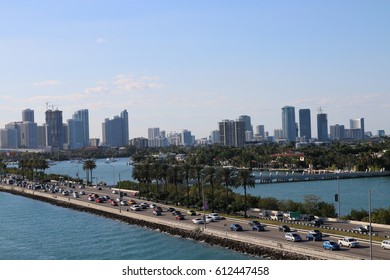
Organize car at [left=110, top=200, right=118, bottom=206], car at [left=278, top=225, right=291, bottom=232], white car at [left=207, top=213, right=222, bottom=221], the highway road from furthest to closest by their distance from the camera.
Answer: car at [left=110, top=200, right=118, bottom=206] → white car at [left=207, top=213, right=222, bottom=221] → car at [left=278, top=225, right=291, bottom=232] → the highway road

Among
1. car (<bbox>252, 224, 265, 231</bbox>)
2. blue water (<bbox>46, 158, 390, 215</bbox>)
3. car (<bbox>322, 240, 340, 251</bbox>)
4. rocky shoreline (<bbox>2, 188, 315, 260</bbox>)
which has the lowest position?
blue water (<bbox>46, 158, 390, 215</bbox>)

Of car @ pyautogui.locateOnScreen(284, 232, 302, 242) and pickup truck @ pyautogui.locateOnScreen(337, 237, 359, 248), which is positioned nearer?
pickup truck @ pyautogui.locateOnScreen(337, 237, 359, 248)

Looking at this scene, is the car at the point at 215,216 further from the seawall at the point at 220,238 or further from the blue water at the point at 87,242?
the blue water at the point at 87,242

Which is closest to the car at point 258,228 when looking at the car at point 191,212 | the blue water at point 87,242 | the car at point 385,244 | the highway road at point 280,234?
the highway road at point 280,234

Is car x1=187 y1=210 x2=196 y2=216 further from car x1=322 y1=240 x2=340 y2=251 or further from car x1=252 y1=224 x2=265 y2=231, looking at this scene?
car x1=322 y1=240 x2=340 y2=251

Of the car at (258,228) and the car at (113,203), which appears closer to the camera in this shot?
the car at (258,228)

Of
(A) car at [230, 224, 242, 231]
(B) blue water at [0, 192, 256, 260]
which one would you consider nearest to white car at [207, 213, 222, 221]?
(B) blue water at [0, 192, 256, 260]

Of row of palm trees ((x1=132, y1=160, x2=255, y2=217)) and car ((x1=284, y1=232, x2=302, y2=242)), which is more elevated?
row of palm trees ((x1=132, y1=160, x2=255, y2=217))

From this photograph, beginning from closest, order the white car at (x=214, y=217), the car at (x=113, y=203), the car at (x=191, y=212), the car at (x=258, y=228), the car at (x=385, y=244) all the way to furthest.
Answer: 1. the car at (x=385, y=244)
2. the car at (x=258, y=228)
3. the white car at (x=214, y=217)
4. the car at (x=191, y=212)
5. the car at (x=113, y=203)

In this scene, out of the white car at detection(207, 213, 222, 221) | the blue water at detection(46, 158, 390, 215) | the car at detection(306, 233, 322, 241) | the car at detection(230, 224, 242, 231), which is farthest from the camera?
the blue water at detection(46, 158, 390, 215)
